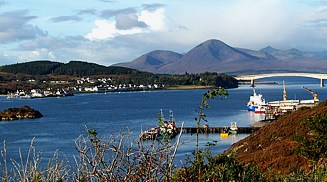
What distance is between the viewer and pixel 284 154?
15117 mm

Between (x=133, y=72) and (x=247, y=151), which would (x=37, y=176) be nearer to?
(x=247, y=151)

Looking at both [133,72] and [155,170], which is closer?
[155,170]

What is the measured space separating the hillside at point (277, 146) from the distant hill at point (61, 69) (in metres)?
119

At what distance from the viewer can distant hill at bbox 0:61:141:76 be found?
5433 inches

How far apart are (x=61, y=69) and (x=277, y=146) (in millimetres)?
127354

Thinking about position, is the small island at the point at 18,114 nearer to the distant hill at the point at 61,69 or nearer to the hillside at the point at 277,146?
the hillside at the point at 277,146

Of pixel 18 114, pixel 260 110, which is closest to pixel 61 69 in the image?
pixel 18 114

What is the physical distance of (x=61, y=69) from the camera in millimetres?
140375

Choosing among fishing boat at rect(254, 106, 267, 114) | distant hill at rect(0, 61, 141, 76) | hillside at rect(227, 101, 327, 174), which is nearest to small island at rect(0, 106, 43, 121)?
fishing boat at rect(254, 106, 267, 114)

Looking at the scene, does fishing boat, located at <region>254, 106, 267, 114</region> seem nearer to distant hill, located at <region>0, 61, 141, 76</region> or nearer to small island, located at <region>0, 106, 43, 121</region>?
small island, located at <region>0, 106, 43, 121</region>

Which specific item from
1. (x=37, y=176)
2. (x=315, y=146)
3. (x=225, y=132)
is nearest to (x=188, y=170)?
(x=37, y=176)

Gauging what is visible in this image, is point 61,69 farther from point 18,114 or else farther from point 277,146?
point 277,146

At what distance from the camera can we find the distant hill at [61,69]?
13800 centimetres

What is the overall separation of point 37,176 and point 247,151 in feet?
54.5
